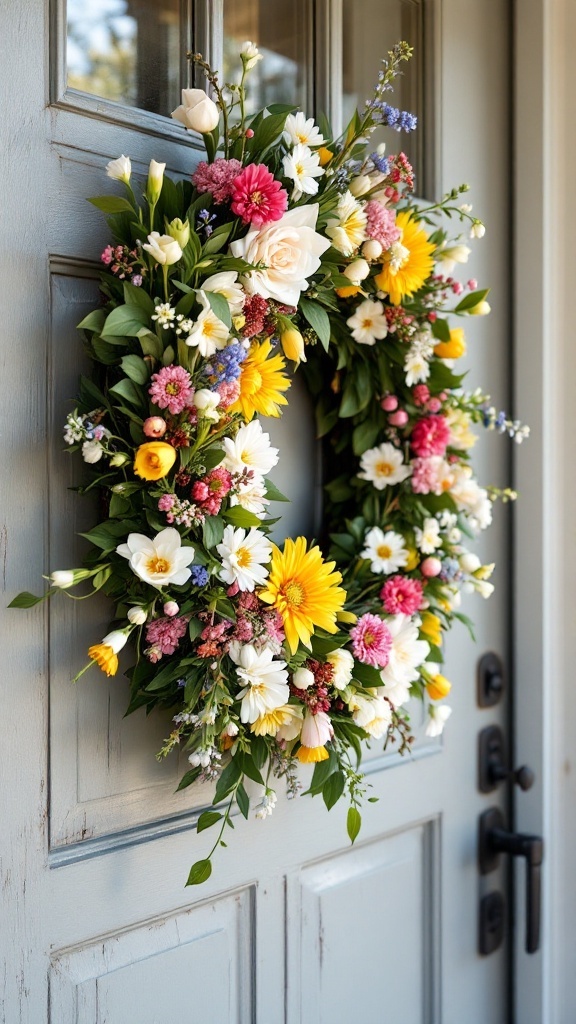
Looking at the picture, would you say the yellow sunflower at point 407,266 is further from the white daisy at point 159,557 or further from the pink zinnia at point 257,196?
the white daisy at point 159,557

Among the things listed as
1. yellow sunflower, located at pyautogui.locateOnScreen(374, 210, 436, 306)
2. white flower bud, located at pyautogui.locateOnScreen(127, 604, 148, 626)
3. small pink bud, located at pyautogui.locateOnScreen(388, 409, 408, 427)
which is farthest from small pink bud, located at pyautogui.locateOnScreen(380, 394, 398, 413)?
white flower bud, located at pyautogui.locateOnScreen(127, 604, 148, 626)

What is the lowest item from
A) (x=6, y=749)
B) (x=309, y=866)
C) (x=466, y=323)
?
(x=309, y=866)

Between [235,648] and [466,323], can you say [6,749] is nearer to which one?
[235,648]

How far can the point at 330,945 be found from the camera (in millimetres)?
1163

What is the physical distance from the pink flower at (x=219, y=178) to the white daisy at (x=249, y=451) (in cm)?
23

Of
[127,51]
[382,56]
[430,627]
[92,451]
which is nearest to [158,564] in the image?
[92,451]

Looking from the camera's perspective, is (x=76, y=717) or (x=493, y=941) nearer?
(x=76, y=717)

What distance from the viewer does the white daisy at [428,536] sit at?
1.10m

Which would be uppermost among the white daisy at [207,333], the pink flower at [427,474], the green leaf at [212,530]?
the white daisy at [207,333]

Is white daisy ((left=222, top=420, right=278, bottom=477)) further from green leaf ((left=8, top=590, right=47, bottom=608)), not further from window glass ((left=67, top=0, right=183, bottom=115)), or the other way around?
window glass ((left=67, top=0, right=183, bottom=115))

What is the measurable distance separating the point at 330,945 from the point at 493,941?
15.4 inches

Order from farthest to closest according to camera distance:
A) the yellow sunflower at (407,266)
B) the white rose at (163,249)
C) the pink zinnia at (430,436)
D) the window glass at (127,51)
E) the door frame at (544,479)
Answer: the door frame at (544,479) → the pink zinnia at (430,436) → the yellow sunflower at (407,266) → the window glass at (127,51) → the white rose at (163,249)

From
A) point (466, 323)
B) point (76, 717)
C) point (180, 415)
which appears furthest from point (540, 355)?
point (76, 717)

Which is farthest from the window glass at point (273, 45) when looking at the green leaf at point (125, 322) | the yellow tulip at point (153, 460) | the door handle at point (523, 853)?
the door handle at point (523, 853)
